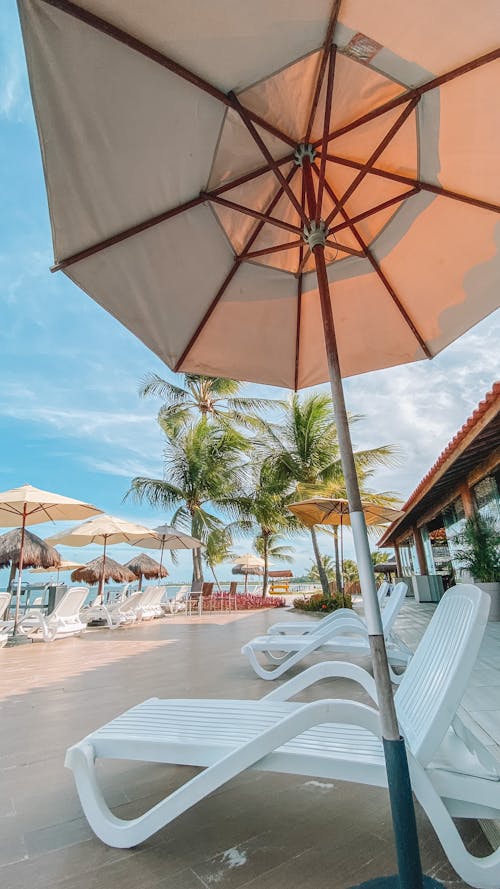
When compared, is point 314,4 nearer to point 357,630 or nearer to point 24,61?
point 24,61

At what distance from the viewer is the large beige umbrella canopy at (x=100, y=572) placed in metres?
16.9

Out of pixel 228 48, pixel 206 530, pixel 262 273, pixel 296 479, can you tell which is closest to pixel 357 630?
pixel 262 273

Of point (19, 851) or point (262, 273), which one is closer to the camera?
point (19, 851)

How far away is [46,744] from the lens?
2.87 meters

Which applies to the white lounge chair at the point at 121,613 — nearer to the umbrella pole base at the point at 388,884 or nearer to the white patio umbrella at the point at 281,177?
the white patio umbrella at the point at 281,177

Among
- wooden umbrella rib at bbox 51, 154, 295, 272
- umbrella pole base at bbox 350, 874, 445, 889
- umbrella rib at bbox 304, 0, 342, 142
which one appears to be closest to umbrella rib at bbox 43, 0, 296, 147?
umbrella rib at bbox 304, 0, 342, 142

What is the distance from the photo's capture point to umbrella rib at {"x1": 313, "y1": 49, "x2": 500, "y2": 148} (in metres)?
1.96

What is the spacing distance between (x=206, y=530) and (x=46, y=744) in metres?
15.2

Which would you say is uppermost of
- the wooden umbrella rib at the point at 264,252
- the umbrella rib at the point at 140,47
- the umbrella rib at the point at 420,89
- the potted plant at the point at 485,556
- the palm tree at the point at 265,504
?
the palm tree at the point at 265,504

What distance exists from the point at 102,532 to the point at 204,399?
9470 millimetres

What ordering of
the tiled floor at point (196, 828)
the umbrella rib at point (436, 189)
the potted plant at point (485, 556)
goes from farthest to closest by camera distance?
the potted plant at point (485, 556), the umbrella rib at point (436, 189), the tiled floor at point (196, 828)

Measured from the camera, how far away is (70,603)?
8570 mm

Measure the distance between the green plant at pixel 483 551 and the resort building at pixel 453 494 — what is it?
14.5 inches

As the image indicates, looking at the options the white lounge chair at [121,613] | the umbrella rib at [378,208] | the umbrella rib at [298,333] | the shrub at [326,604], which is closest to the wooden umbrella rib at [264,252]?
the umbrella rib at [378,208]
